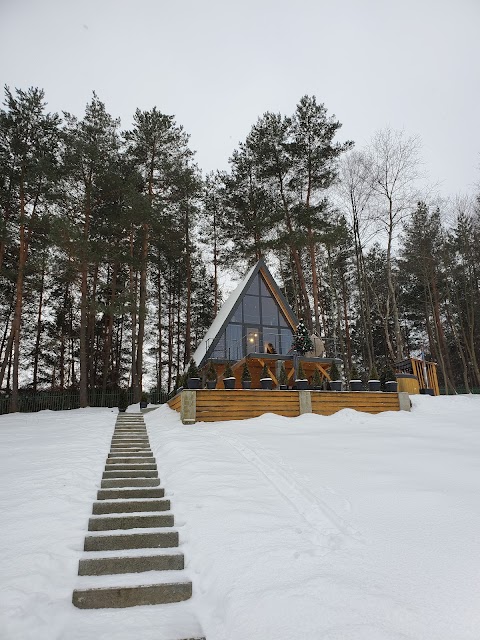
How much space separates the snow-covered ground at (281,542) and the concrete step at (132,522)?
17 centimetres

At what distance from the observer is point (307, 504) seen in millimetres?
3814

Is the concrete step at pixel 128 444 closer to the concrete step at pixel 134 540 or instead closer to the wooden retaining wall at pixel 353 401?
the concrete step at pixel 134 540

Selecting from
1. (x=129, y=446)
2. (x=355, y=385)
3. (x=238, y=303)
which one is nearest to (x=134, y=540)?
(x=129, y=446)

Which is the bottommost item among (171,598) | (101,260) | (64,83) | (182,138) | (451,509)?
(171,598)

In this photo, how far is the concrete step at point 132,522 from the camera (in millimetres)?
3504

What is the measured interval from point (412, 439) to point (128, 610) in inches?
234

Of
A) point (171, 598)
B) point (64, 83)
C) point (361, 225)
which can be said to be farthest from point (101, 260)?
point (64, 83)

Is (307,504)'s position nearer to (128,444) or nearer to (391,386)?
(128,444)

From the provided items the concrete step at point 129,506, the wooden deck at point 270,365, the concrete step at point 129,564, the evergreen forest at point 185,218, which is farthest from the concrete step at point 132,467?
the evergreen forest at point 185,218

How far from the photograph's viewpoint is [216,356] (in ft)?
50.1

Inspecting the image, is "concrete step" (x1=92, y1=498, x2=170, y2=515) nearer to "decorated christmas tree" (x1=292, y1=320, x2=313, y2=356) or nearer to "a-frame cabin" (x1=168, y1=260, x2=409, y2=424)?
"a-frame cabin" (x1=168, y1=260, x2=409, y2=424)

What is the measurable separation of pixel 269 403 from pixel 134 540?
20.6 ft

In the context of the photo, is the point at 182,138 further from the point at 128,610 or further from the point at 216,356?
the point at 128,610

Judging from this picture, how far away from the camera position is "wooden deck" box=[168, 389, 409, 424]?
871 centimetres
